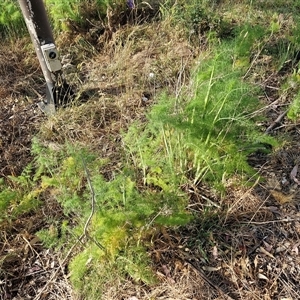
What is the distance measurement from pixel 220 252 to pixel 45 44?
5.70 ft

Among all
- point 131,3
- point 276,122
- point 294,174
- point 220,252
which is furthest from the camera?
point 131,3

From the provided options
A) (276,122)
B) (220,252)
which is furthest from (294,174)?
(220,252)

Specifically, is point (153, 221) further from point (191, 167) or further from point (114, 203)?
point (191, 167)

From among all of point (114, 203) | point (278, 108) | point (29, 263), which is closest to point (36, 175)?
point (29, 263)

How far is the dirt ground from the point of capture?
1.73 meters

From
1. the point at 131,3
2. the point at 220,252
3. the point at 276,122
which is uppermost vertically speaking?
the point at 131,3

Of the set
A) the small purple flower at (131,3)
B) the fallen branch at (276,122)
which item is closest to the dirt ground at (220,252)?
the fallen branch at (276,122)

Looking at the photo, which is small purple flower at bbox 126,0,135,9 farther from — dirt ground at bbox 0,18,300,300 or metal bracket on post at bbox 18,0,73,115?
dirt ground at bbox 0,18,300,300

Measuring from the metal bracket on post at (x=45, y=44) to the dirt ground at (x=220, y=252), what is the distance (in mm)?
622

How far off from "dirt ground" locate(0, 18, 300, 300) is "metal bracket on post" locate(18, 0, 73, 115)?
0.62 m

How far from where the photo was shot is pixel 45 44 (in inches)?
96.3

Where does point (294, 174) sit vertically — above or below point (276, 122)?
below

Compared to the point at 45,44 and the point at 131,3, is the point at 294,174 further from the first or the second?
the point at 131,3

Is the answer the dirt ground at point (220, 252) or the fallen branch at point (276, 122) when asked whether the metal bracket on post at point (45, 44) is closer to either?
the dirt ground at point (220, 252)
